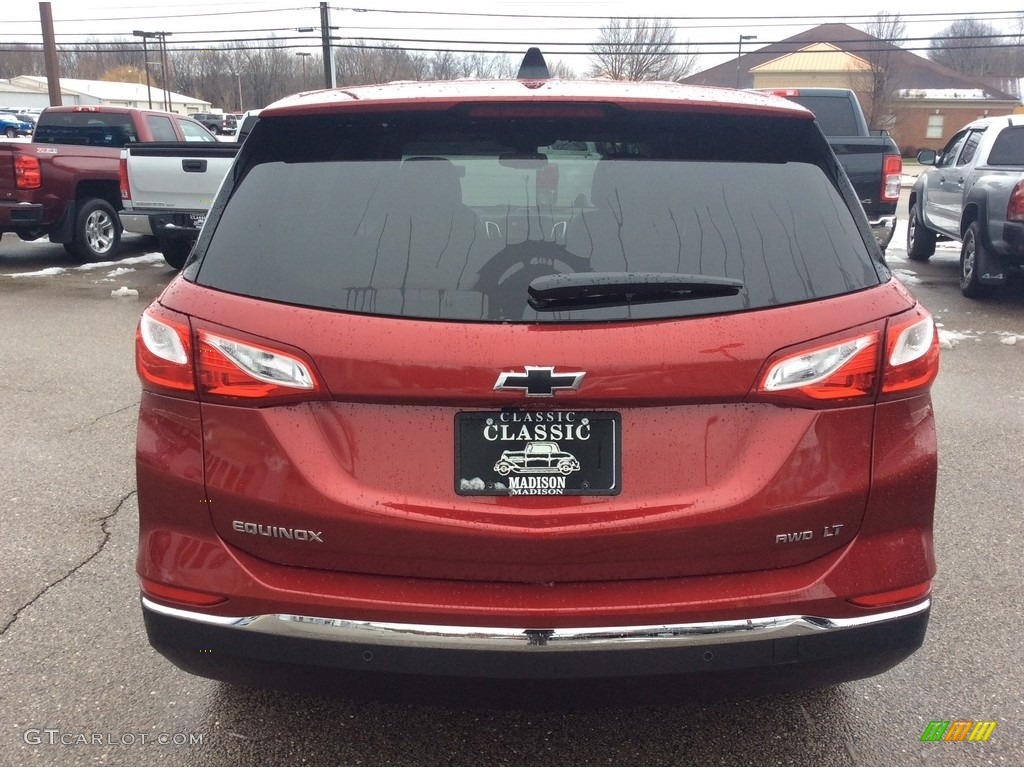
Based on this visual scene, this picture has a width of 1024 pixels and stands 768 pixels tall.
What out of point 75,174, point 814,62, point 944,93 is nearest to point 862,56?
point 814,62

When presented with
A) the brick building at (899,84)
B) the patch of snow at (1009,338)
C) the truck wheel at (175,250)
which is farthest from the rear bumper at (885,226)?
the brick building at (899,84)

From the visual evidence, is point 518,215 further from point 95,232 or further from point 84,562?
point 95,232

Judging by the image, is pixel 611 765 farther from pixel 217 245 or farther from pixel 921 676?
pixel 217 245

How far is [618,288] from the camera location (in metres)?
2.00

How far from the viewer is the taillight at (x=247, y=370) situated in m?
2.00

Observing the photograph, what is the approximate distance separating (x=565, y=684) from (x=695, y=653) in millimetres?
293

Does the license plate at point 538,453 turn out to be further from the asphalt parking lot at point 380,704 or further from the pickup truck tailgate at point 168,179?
the pickup truck tailgate at point 168,179

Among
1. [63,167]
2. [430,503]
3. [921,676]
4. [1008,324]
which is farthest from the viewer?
[63,167]

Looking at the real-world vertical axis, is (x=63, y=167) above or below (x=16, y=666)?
above

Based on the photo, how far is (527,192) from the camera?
2178 millimetres

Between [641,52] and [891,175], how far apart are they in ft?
150

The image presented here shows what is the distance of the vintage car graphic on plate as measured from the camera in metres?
1.98

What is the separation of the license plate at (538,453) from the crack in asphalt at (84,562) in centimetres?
210

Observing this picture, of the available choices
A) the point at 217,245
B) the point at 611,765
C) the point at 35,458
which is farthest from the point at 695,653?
the point at 35,458
